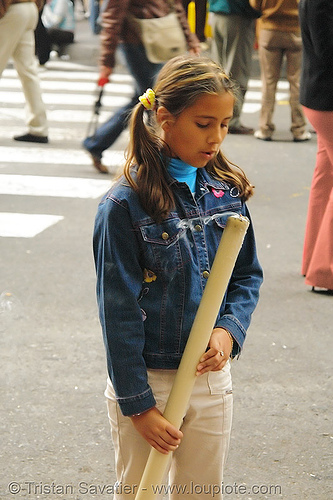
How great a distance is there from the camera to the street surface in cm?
334

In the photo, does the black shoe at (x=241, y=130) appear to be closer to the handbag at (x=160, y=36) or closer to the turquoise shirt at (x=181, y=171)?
the handbag at (x=160, y=36)

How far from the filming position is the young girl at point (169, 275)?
219cm

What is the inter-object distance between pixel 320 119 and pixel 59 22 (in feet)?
36.0

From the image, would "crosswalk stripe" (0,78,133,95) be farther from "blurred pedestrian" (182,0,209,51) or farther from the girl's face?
the girl's face

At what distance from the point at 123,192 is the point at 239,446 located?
1.69m

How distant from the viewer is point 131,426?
2.31 m

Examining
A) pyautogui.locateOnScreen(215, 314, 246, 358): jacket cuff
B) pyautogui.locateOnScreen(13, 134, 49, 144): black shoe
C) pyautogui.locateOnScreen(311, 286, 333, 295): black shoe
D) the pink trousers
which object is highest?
pyautogui.locateOnScreen(215, 314, 246, 358): jacket cuff

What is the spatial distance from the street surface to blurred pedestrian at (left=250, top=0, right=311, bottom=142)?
4.18 feet

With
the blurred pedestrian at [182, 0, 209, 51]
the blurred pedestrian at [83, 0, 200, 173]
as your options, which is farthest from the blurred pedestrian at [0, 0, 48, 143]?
the blurred pedestrian at [182, 0, 209, 51]

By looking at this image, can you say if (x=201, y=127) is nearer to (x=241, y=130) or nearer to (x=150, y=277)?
(x=150, y=277)

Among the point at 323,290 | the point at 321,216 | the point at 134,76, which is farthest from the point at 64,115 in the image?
the point at 323,290

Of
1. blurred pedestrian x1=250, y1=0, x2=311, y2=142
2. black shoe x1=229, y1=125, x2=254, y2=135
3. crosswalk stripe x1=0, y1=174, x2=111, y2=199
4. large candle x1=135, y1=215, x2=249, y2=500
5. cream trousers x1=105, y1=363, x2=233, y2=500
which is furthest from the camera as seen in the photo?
black shoe x1=229, y1=125, x2=254, y2=135

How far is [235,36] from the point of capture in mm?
9266

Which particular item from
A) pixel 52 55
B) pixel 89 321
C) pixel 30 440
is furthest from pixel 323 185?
pixel 52 55
